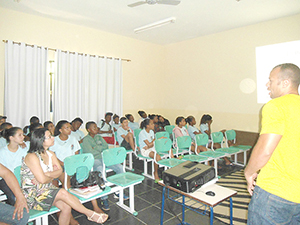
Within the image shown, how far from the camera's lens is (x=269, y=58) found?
5297 millimetres

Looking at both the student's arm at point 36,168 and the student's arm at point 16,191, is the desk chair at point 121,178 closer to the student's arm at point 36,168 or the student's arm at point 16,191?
the student's arm at point 36,168

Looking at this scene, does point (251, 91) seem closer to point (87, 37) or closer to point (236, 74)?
point (236, 74)

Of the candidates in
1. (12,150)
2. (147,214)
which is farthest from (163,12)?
(147,214)

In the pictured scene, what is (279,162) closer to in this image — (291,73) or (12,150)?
(291,73)

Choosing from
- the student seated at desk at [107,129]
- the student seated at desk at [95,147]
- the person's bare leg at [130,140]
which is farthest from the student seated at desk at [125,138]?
the student seated at desk at [95,147]

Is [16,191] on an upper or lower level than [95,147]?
lower

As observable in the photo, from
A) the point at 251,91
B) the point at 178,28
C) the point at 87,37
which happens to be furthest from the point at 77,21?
the point at 251,91

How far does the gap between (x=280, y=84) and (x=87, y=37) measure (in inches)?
219

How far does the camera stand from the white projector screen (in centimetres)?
490

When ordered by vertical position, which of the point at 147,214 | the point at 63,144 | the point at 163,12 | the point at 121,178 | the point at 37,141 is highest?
the point at 163,12

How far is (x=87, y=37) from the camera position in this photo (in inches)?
232

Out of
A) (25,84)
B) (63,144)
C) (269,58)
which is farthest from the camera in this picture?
(269,58)

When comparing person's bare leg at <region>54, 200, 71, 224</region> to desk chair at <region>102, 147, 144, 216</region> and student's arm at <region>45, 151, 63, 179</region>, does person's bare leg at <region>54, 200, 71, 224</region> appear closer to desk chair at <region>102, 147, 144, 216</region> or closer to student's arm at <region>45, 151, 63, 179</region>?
student's arm at <region>45, 151, 63, 179</region>

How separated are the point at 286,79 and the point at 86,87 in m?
5.14
